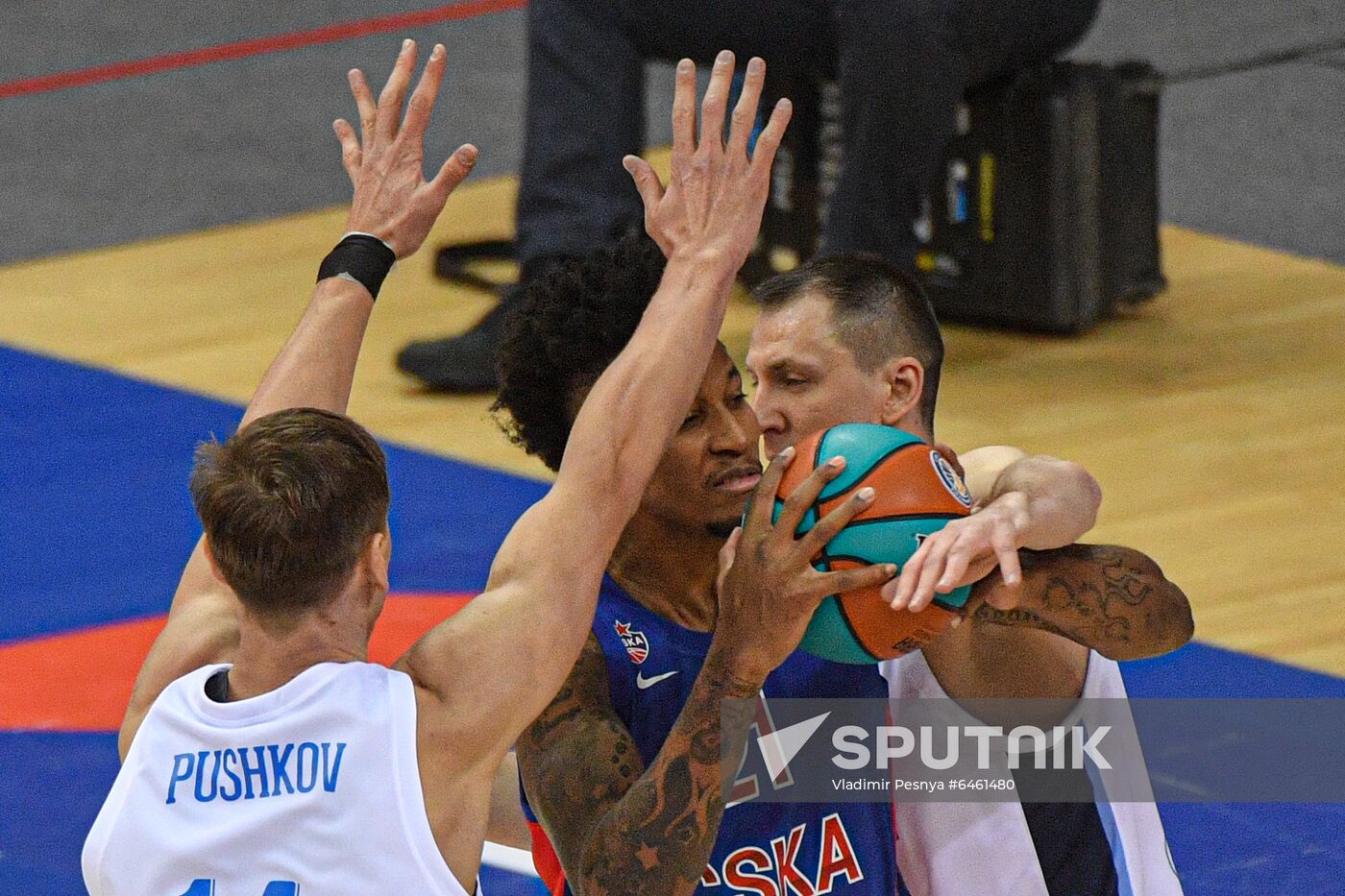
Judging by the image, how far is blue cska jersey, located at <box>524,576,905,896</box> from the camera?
364cm

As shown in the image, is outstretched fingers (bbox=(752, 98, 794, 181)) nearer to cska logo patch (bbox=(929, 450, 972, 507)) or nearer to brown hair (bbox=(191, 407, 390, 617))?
cska logo patch (bbox=(929, 450, 972, 507))

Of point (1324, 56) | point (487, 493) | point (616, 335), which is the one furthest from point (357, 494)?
point (1324, 56)

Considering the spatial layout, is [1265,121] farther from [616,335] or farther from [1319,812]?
[616,335]

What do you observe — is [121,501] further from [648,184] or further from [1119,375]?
[648,184]

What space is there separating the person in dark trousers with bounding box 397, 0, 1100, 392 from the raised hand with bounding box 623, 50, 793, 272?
14.0 ft

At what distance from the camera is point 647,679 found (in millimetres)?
3689

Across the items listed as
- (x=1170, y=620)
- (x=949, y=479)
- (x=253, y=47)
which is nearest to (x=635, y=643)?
(x=949, y=479)

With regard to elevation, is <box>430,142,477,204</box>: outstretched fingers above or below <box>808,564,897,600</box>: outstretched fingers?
above

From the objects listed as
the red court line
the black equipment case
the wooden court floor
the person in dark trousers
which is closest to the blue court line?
the wooden court floor

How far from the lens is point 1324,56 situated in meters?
11.7

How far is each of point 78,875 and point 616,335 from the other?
6.96 feet

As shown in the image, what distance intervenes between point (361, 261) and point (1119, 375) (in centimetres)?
483

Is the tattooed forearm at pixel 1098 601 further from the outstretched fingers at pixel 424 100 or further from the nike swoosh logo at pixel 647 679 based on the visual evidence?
the outstretched fingers at pixel 424 100

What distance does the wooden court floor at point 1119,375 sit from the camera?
6.64 meters
